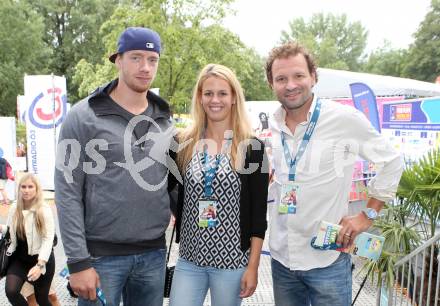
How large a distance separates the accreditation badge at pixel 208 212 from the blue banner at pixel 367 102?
467 centimetres

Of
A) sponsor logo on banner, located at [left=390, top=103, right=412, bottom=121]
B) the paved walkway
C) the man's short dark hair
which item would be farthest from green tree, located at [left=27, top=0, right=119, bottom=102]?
the man's short dark hair

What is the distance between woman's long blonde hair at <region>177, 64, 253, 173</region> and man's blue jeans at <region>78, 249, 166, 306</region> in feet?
1.85

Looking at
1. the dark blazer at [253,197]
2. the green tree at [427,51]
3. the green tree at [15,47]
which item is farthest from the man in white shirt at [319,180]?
the green tree at [427,51]

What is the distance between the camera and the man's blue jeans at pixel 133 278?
2305 mm

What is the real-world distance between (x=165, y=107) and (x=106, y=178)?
608 mm

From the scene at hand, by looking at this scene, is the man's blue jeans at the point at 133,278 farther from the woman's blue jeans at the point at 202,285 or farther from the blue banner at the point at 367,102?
the blue banner at the point at 367,102

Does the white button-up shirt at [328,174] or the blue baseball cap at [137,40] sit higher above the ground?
the blue baseball cap at [137,40]

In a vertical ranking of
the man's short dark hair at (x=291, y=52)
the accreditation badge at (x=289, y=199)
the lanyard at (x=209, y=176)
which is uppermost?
the man's short dark hair at (x=291, y=52)

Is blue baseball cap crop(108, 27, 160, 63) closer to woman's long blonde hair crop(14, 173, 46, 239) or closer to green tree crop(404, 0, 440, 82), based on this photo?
woman's long blonde hair crop(14, 173, 46, 239)

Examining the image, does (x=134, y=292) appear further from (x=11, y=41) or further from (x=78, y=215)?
(x=11, y=41)

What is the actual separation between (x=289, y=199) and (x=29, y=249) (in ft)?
9.63

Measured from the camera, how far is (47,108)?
440 inches

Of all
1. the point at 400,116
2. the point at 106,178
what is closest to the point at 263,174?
the point at 106,178

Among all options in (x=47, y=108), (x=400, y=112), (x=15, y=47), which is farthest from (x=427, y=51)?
(x=47, y=108)
